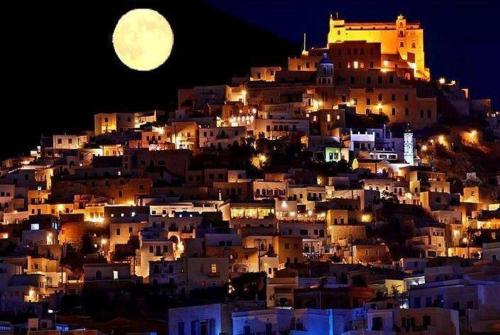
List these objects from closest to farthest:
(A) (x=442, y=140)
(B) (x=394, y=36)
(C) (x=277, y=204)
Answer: (C) (x=277, y=204) → (A) (x=442, y=140) → (B) (x=394, y=36)

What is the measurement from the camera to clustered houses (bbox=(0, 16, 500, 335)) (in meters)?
49.2

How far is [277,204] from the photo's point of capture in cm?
6600

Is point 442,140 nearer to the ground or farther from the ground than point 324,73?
nearer to the ground

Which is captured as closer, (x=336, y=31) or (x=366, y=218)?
(x=366, y=218)

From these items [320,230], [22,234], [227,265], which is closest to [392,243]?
[320,230]

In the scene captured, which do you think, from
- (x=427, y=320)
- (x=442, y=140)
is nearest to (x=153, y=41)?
(x=427, y=320)

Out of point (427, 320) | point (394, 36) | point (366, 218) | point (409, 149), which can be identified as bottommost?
point (427, 320)

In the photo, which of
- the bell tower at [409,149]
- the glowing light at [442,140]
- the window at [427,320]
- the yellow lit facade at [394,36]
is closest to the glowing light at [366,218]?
the bell tower at [409,149]

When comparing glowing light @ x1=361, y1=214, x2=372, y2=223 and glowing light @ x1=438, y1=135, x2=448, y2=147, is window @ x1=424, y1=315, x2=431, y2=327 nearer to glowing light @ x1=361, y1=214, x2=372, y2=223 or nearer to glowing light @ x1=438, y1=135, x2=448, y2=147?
glowing light @ x1=361, y1=214, x2=372, y2=223

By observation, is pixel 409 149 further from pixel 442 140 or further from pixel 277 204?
pixel 277 204

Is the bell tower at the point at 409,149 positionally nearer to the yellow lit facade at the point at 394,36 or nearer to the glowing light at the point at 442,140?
the glowing light at the point at 442,140

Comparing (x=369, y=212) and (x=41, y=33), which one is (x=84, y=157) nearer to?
(x=369, y=212)

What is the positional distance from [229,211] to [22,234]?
7.49 meters

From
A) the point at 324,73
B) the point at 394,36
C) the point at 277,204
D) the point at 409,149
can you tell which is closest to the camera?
the point at 277,204
